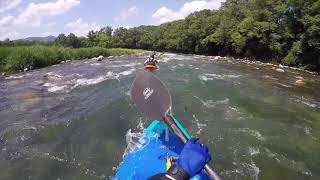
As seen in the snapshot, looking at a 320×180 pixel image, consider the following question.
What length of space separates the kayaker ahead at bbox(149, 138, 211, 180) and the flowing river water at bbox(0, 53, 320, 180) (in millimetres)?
5093

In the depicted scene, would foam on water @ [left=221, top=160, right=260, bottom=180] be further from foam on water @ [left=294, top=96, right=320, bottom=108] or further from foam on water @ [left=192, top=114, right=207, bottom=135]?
foam on water @ [left=294, top=96, right=320, bottom=108]

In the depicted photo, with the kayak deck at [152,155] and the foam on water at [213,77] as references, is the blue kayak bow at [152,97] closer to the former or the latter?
the kayak deck at [152,155]

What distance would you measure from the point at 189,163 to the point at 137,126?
7743 mm

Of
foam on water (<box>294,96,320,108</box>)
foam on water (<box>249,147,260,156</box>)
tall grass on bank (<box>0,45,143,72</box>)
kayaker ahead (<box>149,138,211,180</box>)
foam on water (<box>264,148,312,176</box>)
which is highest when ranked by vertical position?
kayaker ahead (<box>149,138,211,180</box>)

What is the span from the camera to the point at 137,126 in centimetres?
952

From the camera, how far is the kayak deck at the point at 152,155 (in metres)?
3.25

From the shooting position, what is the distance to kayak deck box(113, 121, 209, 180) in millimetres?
3246

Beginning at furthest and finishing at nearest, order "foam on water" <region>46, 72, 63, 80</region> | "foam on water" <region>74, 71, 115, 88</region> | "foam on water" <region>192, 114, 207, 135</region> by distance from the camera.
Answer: "foam on water" <region>46, 72, 63, 80</region>
"foam on water" <region>74, 71, 115, 88</region>
"foam on water" <region>192, 114, 207, 135</region>

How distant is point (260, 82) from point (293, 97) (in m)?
3.46

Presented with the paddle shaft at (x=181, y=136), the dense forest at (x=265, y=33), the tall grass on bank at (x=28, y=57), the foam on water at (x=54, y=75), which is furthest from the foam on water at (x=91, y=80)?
the dense forest at (x=265, y=33)

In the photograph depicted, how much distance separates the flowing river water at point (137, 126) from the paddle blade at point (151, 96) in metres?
3.92

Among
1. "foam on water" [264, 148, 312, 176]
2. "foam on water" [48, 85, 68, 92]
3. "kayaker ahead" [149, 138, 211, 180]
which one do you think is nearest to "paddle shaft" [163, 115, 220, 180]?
"kayaker ahead" [149, 138, 211, 180]

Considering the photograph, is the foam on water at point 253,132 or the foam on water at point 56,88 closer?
the foam on water at point 253,132

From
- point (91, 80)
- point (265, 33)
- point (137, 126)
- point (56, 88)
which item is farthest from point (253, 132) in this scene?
point (265, 33)
